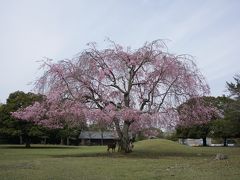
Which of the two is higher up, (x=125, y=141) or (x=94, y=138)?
(x=94, y=138)

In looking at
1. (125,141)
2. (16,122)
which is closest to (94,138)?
(16,122)

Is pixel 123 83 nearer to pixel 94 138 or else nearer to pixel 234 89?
pixel 234 89

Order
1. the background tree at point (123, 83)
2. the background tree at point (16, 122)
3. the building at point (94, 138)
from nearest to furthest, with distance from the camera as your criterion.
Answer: the background tree at point (123, 83)
the background tree at point (16, 122)
the building at point (94, 138)

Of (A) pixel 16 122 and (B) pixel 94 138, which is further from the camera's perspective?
(B) pixel 94 138

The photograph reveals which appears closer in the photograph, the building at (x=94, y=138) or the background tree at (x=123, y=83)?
the background tree at (x=123, y=83)

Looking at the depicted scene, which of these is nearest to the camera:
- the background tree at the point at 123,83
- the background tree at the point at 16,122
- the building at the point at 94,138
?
the background tree at the point at 123,83

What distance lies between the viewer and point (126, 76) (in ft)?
117

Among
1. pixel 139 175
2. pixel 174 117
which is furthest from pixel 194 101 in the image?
pixel 139 175

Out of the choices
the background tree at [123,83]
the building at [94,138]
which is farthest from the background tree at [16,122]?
the building at [94,138]

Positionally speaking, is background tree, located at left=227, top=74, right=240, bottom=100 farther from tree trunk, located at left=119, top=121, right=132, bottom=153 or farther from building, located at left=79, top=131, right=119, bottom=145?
building, located at left=79, top=131, right=119, bottom=145

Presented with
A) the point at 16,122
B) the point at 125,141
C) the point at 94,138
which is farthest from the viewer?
the point at 94,138

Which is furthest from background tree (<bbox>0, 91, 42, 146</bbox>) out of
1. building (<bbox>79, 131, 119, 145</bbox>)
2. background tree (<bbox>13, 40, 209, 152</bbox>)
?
building (<bbox>79, 131, 119, 145</bbox>)

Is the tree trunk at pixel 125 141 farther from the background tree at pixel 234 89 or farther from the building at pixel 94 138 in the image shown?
the building at pixel 94 138

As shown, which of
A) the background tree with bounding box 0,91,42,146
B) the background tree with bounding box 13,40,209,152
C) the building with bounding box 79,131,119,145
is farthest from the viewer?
the building with bounding box 79,131,119,145
